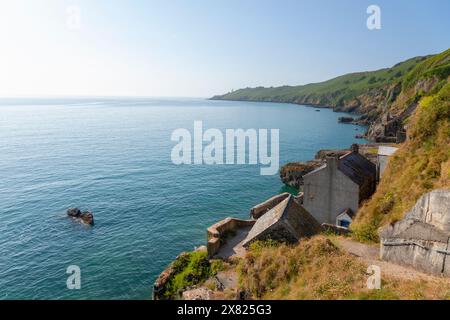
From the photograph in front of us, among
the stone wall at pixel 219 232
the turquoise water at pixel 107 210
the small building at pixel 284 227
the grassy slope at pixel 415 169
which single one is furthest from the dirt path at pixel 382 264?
the turquoise water at pixel 107 210

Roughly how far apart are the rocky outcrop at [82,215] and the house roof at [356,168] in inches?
1309

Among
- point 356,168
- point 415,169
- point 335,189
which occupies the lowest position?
point 335,189

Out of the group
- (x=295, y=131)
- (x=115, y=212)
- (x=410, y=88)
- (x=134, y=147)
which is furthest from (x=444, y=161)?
(x=410, y=88)

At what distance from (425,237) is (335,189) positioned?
690 inches

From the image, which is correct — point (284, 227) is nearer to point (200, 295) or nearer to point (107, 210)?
point (200, 295)

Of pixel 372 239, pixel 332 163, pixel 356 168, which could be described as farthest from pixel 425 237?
pixel 356 168

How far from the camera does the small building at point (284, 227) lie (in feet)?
67.0

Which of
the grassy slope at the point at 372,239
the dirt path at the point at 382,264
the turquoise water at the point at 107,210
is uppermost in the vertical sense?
the grassy slope at the point at 372,239

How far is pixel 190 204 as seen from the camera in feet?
172

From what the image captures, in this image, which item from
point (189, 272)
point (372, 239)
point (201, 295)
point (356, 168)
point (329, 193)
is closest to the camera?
point (201, 295)

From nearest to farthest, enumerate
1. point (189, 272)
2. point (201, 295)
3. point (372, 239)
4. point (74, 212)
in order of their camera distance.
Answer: point (201, 295)
point (189, 272)
point (372, 239)
point (74, 212)

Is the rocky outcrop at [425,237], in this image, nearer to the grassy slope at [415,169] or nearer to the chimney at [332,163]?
the grassy slope at [415,169]

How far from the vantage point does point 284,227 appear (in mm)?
20422

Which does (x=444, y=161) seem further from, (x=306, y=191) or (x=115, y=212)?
(x=115, y=212)
